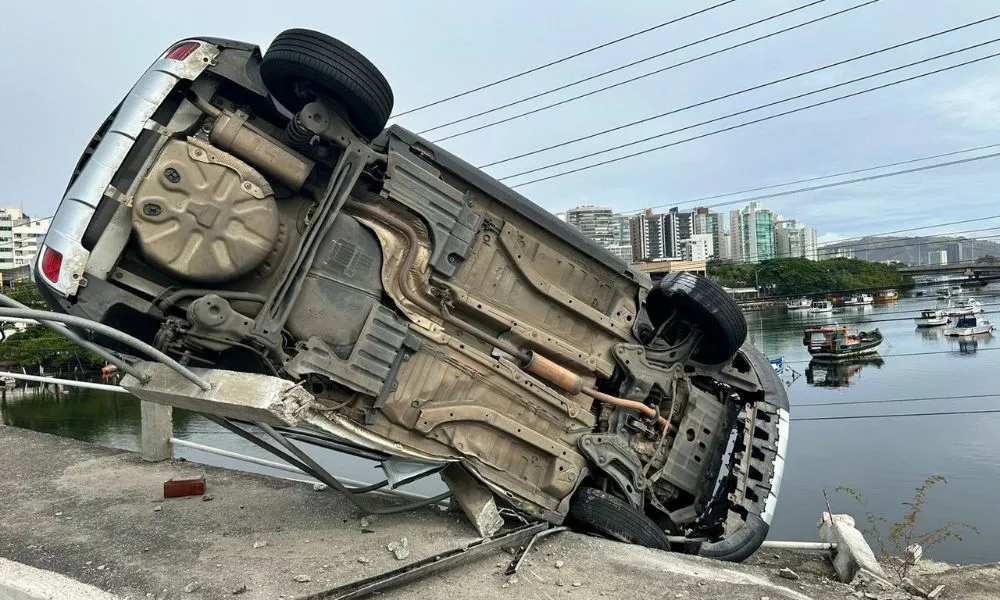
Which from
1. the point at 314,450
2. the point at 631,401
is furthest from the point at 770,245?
the point at 631,401

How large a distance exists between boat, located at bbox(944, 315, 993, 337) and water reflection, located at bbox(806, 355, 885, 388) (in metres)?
5.95

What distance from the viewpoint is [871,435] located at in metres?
17.4

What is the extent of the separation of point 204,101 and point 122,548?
2488mm

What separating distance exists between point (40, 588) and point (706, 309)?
400 cm

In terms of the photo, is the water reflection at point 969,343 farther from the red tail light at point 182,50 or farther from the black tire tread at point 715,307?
the red tail light at point 182,50

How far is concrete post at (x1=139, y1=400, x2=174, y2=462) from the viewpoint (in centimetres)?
500

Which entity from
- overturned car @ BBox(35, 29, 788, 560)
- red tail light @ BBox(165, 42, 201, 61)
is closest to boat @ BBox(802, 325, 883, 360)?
overturned car @ BBox(35, 29, 788, 560)

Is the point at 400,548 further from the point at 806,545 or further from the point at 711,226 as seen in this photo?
the point at 711,226

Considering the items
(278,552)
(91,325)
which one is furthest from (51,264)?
(278,552)

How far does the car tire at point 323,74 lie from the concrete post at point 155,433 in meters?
3.01

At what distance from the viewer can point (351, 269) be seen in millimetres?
3498

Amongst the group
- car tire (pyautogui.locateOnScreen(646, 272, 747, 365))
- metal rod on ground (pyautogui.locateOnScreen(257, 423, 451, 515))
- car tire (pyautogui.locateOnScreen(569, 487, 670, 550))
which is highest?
car tire (pyautogui.locateOnScreen(646, 272, 747, 365))

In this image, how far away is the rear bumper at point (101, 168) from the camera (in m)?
3.01

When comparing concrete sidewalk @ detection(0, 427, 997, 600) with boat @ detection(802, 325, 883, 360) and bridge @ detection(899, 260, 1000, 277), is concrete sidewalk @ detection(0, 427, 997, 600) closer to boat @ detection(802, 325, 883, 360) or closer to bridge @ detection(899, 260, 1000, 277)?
bridge @ detection(899, 260, 1000, 277)
